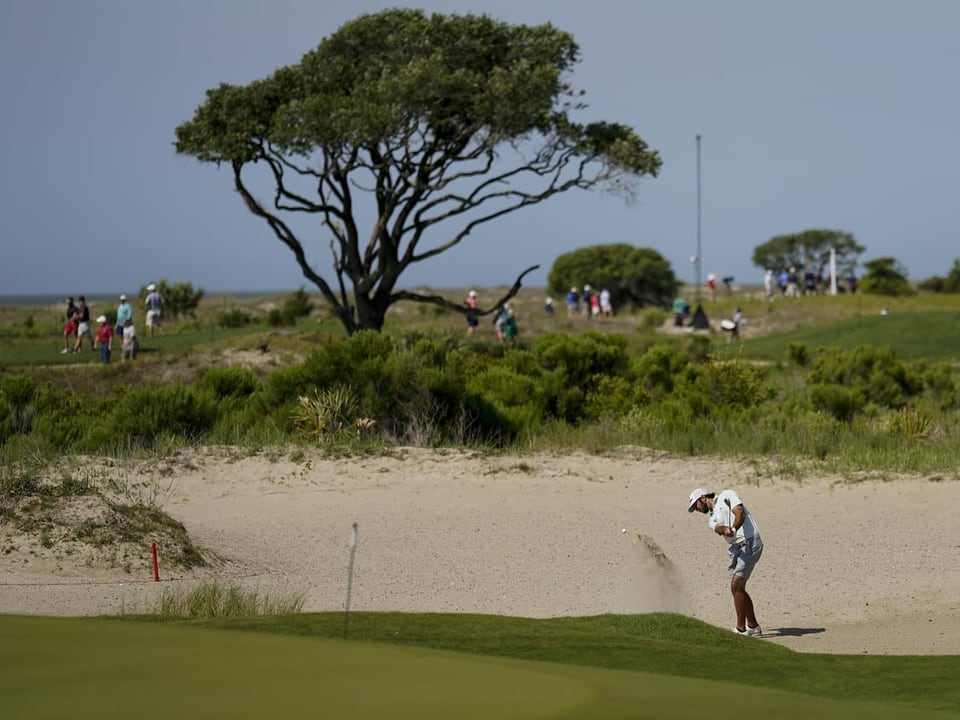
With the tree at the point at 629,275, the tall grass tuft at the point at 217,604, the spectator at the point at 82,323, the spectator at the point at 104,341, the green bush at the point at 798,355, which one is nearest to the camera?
the tall grass tuft at the point at 217,604

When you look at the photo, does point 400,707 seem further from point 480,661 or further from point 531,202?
point 531,202

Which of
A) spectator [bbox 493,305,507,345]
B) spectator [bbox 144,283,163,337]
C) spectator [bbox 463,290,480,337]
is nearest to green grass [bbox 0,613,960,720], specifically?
spectator [bbox 463,290,480,337]

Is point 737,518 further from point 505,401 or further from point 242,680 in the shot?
point 505,401

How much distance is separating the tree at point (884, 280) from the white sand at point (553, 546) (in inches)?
2386

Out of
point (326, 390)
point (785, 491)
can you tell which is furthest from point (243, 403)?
point (785, 491)

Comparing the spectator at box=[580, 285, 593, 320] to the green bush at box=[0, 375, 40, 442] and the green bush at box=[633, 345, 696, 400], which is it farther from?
the green bush at box=[0, 375, 40, 442]

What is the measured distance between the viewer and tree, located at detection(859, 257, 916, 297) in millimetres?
84250

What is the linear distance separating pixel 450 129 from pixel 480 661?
3652 cm

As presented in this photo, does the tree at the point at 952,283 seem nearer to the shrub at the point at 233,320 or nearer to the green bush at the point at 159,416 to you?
the shrub at the point at 233,320

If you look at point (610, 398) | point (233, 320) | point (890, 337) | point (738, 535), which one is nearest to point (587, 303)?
point (233, 320)

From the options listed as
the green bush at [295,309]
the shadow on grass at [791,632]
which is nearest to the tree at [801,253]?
the green bush at [295,309]

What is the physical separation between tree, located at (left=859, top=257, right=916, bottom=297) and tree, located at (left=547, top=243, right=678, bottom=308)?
39.3 feet

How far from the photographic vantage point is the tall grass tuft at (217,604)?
10672 mm

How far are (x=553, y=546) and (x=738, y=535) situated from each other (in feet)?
16.3
